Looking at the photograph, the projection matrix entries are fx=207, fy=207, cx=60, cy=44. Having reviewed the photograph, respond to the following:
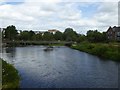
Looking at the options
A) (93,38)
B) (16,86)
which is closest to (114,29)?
(93,38)

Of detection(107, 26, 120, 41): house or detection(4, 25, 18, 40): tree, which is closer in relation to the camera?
detection(107, 26, 120, 41): house

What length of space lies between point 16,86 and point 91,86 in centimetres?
670

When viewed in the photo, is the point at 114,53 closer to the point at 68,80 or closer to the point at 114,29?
the point at 68,80

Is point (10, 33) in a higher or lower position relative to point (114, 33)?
higher

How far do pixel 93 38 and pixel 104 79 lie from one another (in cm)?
6332

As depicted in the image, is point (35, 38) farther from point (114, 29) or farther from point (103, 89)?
point (103, 89)

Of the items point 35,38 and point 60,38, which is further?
point 60,38

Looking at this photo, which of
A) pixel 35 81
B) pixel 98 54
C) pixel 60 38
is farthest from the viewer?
pixel 60 38

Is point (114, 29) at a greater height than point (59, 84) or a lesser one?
greater

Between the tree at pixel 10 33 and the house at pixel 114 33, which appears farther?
the tree at pixel 10 33

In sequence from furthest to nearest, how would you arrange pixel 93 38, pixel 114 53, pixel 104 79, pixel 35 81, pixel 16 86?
pixel 93 38 → pixel 114 53 → pixel 104 79 → pixel 35 81 → pixel 16 86

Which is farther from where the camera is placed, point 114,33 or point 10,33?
point 10,33

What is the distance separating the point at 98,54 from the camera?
47219 millimetres

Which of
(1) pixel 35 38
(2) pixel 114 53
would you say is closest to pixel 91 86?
(2) pixel 114 53
